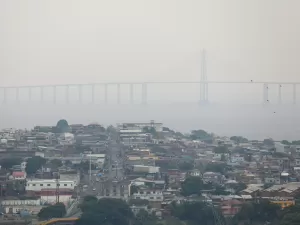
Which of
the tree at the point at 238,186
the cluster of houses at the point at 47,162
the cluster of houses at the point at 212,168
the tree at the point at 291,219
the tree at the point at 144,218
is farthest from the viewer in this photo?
the tree at the point at 238,186

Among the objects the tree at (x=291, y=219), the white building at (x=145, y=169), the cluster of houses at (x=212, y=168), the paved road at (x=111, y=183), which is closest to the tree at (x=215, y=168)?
the cluster of houses at (x=212, y=168)

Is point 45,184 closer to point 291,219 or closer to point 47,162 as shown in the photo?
point 47,162

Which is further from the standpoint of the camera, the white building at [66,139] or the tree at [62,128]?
the tree at [62,128]

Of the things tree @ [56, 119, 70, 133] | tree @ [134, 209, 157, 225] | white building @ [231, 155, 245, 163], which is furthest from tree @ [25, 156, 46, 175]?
tree @ [56, 119, 70, 133]

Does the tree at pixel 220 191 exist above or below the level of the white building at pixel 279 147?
below

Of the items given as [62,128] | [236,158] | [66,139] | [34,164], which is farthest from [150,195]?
[62,128]

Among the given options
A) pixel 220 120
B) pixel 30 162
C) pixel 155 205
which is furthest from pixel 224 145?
pixel 220 120

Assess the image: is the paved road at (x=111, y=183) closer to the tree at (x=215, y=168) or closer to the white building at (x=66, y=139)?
the tree at (x=215, y=168)

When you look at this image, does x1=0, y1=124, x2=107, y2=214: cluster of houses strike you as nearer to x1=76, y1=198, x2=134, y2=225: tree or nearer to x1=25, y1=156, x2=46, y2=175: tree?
x1=25, y1=156, x2=46, y2=175: tree
